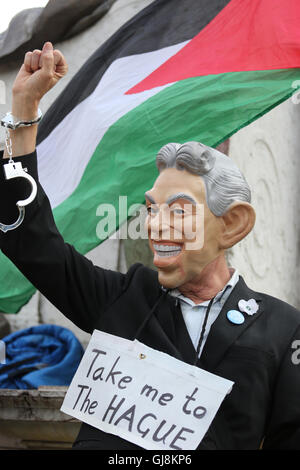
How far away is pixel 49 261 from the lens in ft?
8.63

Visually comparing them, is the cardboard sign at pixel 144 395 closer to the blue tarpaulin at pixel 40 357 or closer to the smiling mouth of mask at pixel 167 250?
the smiling mouth of mask at pixel 167 250

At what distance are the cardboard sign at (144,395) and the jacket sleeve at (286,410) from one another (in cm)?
20

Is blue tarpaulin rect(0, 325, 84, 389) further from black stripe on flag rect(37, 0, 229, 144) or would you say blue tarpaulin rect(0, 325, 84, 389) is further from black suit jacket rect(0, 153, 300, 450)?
black suit jacket rect(0, 153, 300, 450)

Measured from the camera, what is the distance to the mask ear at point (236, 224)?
8.95ft

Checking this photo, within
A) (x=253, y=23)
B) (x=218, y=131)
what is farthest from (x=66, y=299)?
(x=253, y=23)

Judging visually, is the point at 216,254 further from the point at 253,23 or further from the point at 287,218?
→ the point at 287,218

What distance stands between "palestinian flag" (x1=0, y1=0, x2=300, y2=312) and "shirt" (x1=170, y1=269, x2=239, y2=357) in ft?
3.60

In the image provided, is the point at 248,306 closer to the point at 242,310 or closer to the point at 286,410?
the point at 242,310

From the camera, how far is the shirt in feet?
8.66

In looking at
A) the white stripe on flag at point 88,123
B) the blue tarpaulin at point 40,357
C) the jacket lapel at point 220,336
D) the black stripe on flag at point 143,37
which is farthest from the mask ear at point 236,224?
the blue tarpaulin at point 40,357

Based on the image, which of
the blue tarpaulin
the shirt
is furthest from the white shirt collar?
the blue tarpaulin

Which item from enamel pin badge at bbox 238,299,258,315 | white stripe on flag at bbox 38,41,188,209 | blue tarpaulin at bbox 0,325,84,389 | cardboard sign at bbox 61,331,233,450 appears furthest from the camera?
blue tarpaulin at bbox 0,325,84,389

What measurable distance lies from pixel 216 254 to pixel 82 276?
52 cm

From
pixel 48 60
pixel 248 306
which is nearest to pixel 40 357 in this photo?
pixel 248 306
